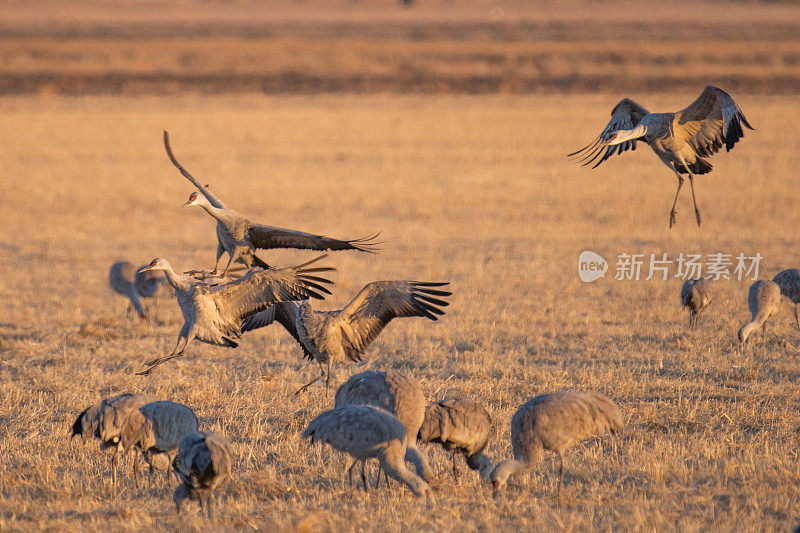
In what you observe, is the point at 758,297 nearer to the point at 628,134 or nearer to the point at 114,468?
the point at 628,134

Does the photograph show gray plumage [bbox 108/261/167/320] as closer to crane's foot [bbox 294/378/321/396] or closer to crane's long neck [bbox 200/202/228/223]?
crane's long neck [bbox 200/202/228/223]

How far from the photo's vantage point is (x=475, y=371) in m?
8.24

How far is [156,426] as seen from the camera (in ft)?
18.3

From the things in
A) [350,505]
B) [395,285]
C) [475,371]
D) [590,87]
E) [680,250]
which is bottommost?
[350,505]

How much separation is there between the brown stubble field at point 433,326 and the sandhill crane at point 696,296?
0.24 metres

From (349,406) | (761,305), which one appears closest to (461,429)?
(349,406)

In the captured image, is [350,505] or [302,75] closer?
Answer: [350,505]

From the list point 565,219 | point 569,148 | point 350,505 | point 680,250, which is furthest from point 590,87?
point 350,505

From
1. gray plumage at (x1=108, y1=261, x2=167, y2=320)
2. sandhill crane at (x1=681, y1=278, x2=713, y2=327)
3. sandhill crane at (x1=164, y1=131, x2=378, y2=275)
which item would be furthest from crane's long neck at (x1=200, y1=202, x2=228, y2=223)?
sandhill crane at (x1=681, y1=278, x2=713, y2=327)

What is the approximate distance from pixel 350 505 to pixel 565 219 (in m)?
12.1

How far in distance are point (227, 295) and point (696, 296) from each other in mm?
4779

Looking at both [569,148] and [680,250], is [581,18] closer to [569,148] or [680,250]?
[569,148]

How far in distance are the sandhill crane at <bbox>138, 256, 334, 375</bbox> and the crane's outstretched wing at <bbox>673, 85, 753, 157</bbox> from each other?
3.32 meters

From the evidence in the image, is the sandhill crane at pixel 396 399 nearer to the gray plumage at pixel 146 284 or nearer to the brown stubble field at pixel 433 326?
the brown stubble field at pixel 433 326
